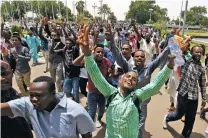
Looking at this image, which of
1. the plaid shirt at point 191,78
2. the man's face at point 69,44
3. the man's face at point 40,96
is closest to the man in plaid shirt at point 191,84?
the plaid shirt at point 191,78

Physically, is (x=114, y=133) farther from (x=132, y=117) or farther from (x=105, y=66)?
(x=105, y=66)

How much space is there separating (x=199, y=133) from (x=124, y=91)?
2.89 m

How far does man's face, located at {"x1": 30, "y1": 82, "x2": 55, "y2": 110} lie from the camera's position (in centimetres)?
199

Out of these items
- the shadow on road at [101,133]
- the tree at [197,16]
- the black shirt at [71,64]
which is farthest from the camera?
the tree at [197,16]

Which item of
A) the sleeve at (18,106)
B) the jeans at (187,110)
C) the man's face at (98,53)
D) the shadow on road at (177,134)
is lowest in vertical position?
the shadow on road at (177,134)

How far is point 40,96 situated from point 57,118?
0.68ft

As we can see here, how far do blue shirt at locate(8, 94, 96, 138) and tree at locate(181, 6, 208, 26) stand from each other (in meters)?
108

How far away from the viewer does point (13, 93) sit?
2.58m

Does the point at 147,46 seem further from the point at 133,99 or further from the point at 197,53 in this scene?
the point at 133,99

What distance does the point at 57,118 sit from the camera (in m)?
2.00

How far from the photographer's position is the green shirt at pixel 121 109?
2.54m

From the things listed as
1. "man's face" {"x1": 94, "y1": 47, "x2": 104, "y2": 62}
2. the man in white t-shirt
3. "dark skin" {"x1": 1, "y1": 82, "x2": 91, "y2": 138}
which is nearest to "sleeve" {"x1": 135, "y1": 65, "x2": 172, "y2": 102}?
"dark skin" {"x1": 1, "y1": 82, "x2": 91, "y2": 138}

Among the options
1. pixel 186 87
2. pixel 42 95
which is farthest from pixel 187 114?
pixel 42 95

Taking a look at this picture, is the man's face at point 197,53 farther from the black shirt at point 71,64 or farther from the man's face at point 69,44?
the man's face at point 69,44
